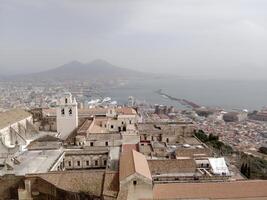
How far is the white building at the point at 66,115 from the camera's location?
37.9 metres

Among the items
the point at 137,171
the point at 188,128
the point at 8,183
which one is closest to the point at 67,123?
the point at 188,128

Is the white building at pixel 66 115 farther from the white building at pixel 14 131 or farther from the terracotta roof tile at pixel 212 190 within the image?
the terracotta roof tile at pixel 212 190

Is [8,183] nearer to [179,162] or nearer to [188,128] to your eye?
[179,162]

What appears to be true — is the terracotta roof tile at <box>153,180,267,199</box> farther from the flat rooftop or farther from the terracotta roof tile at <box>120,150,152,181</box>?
the flat rooftop

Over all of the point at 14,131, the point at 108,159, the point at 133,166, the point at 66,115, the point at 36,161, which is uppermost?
the point at 66,115

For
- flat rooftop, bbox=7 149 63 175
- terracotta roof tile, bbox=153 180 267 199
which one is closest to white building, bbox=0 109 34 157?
flat rooftop, bbox=7 149 63 175

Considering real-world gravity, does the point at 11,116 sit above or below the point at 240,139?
above

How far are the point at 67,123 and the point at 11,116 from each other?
550 centimetres

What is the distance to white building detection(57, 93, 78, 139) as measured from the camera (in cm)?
3788

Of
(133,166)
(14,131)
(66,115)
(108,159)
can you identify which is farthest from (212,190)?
(66,115)

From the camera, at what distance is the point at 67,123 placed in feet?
126

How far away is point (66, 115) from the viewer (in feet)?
125

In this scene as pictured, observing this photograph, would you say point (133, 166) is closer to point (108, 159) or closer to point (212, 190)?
point (212, 190)

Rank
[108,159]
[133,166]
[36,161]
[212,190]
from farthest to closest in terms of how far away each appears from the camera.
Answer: [36,161], [108,159], [133,166], [212,190]
